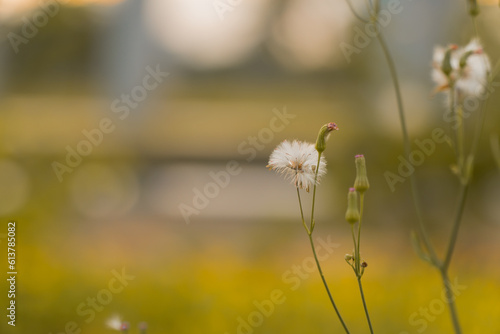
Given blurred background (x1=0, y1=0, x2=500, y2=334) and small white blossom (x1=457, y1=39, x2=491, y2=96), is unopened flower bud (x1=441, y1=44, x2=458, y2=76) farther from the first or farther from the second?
blurred background (x1=0, y1=0, x2=500, y2=334)

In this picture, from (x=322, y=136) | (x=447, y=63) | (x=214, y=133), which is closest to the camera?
(x=322, y=136)

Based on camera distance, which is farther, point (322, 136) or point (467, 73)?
point (467, 73)

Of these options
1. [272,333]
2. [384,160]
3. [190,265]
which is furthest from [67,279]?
[384,160]

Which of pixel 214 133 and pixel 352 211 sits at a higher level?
pixel 214 133

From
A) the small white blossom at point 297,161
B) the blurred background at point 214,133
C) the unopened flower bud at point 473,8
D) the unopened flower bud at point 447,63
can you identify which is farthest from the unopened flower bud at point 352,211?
the blurred background at point 214,133

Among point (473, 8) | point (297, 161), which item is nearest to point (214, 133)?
point (473, 8)

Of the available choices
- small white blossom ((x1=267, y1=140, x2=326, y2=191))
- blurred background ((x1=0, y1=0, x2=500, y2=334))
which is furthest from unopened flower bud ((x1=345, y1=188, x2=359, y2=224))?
blurred background ((x1=0, y1=0, x2=500, y2=334))

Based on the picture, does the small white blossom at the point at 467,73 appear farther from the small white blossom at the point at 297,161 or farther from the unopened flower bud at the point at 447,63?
the small white blossom at the point at 297,161

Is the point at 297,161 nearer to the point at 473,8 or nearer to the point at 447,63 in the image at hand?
the point at 447,63
